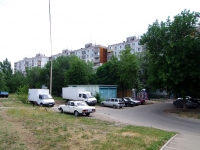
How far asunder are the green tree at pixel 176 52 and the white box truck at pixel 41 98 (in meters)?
14.9

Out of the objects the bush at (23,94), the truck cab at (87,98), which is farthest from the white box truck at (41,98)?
the truck cab at (87,98)

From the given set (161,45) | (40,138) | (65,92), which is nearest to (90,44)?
(65,92)

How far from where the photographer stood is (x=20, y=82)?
68.9 metres

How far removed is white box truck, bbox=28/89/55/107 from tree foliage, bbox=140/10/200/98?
14887 millimetres

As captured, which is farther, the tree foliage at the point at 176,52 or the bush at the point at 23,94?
the bush at the point at 23,94

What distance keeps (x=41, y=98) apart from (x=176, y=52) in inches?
781

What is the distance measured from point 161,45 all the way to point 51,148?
21952mm

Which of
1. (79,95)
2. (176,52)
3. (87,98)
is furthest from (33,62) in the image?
(176,52)

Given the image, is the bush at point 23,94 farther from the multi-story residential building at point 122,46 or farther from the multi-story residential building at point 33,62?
the multi-story residential building at point 33,62

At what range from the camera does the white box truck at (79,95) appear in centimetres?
3141

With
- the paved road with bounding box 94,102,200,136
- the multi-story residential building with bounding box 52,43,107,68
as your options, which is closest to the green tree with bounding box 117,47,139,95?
the paved road with bounding box 94,102,200,136

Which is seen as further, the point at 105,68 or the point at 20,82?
the point at 20,82

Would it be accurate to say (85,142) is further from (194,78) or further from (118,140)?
(194,78)

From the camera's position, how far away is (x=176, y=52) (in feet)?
80.6
